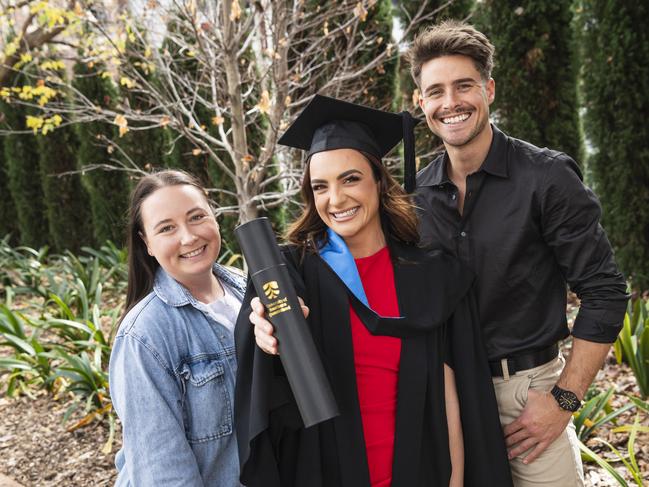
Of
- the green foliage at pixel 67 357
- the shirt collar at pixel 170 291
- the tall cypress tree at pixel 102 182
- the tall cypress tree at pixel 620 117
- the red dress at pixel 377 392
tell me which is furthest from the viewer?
the tall cypress tree at pixel 102 182

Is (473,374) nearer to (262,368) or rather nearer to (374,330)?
(374,330)

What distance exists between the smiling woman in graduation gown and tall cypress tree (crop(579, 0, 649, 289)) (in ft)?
13.4

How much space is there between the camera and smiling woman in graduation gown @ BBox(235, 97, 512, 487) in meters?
1.66

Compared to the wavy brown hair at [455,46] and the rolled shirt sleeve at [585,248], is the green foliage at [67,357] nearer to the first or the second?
the wavy brown hair at [455,46]

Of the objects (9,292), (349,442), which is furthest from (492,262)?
(9,292)

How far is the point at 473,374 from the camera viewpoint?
6.10 feet

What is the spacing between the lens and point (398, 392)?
177cm

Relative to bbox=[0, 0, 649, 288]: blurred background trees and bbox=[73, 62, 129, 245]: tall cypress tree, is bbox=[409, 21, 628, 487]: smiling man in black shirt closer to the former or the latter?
bbox=[0, 0, 649, 288]: blurred background trees

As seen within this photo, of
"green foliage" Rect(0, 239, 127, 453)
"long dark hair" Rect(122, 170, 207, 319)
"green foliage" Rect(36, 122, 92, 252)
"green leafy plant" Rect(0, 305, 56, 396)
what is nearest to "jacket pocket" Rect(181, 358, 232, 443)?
"long dark hair" Rect(122, 170, 207, 319)

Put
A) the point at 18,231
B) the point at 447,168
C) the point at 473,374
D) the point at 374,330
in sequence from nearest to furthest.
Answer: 1. the point at 374,330
2. the point at 473,374
3. the point at 447,168
4. the point at 18,231

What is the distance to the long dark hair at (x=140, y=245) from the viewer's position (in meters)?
1.96

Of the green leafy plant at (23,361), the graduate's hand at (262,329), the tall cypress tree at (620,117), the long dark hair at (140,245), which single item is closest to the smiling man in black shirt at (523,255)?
the graduate's hand at (262,329)

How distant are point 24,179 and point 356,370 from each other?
400 inches

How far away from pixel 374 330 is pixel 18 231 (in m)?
11.2
